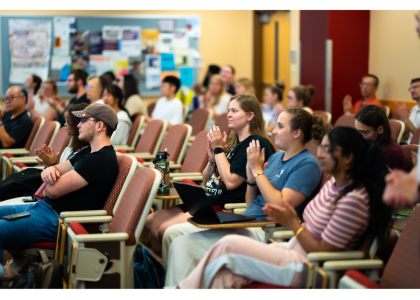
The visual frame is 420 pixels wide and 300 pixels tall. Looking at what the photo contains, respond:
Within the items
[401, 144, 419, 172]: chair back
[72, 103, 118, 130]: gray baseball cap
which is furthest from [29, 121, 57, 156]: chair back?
[401, 144, 419, 172]: chair back

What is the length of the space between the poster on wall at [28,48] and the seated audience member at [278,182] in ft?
21.0

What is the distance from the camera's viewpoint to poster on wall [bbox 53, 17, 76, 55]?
26.6ft

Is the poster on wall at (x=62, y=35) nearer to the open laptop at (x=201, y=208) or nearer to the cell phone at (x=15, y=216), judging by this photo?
the cell phone at (x=15, y=216)

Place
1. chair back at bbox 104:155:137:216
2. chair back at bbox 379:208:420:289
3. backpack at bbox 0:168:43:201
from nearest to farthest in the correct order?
chair back at bbox 379:208:420:289, chair back at bbox 104:155:137:216, backpack at bbox 0:168:43:201

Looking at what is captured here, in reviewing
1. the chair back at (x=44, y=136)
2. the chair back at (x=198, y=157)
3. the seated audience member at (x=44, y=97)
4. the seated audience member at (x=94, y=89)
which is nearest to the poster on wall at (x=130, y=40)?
the seated audience member at (x=44, y=97)

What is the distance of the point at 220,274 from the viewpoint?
1.99 meters

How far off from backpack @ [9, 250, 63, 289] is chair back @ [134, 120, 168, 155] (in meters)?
2.38

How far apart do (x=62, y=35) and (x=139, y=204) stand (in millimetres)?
6622

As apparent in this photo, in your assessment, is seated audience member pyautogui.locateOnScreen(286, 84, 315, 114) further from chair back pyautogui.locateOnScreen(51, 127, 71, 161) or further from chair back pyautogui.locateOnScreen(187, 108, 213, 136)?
chair back pyautogui.locateOnScreen(51, 127, 71, 161)

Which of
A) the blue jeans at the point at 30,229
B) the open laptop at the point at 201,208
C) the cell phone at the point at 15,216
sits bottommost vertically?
the blue jeans at the point at 30,229

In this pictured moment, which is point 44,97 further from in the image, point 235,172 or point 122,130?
point 235,172

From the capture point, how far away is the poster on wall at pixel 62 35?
26.6 feet
